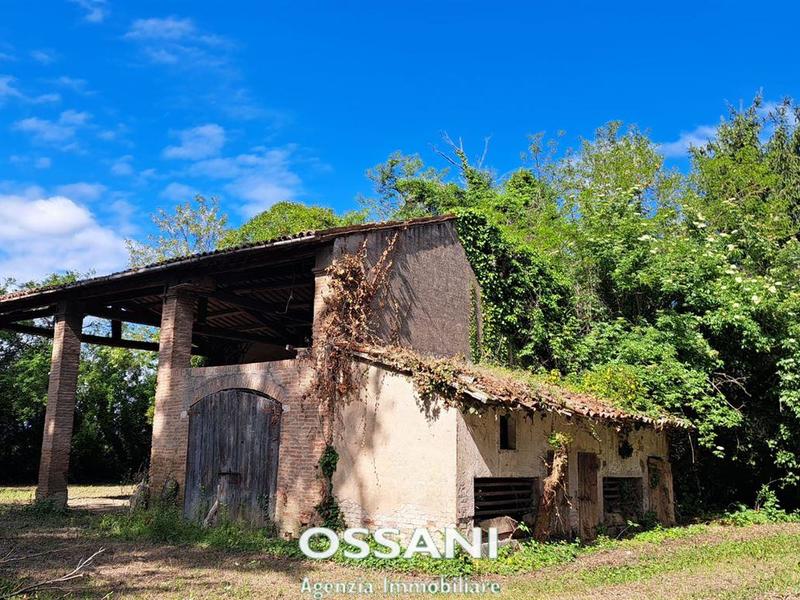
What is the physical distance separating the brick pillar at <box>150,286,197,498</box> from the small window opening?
19.9 feet

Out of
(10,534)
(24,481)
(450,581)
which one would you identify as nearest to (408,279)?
(450,581)

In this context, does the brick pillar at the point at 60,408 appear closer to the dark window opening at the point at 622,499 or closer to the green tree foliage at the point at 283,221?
the dark window opening at the point at 622,499

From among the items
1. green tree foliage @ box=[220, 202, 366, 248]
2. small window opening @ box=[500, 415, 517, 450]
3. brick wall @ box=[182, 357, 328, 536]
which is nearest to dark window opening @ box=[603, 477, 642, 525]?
small window opening @ box=[500, 415, 517, 450]

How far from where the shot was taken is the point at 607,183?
1250 inches

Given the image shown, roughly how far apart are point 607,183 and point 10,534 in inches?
1099

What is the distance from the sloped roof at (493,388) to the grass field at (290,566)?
2247mm

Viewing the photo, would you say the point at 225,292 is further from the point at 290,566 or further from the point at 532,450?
the point at 532,450

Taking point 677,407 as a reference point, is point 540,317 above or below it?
above

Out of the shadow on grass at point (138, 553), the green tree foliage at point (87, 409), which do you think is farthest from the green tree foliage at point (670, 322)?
the green tree foliage at point (87, 409)

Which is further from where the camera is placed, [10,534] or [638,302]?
[638,302]

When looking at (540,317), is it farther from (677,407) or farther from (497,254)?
(677,407)

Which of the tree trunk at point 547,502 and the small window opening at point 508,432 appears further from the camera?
the small window opening at point 508,432

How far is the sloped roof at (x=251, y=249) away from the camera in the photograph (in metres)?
11.6

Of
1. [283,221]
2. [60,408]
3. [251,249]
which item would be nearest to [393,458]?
[251,249]
